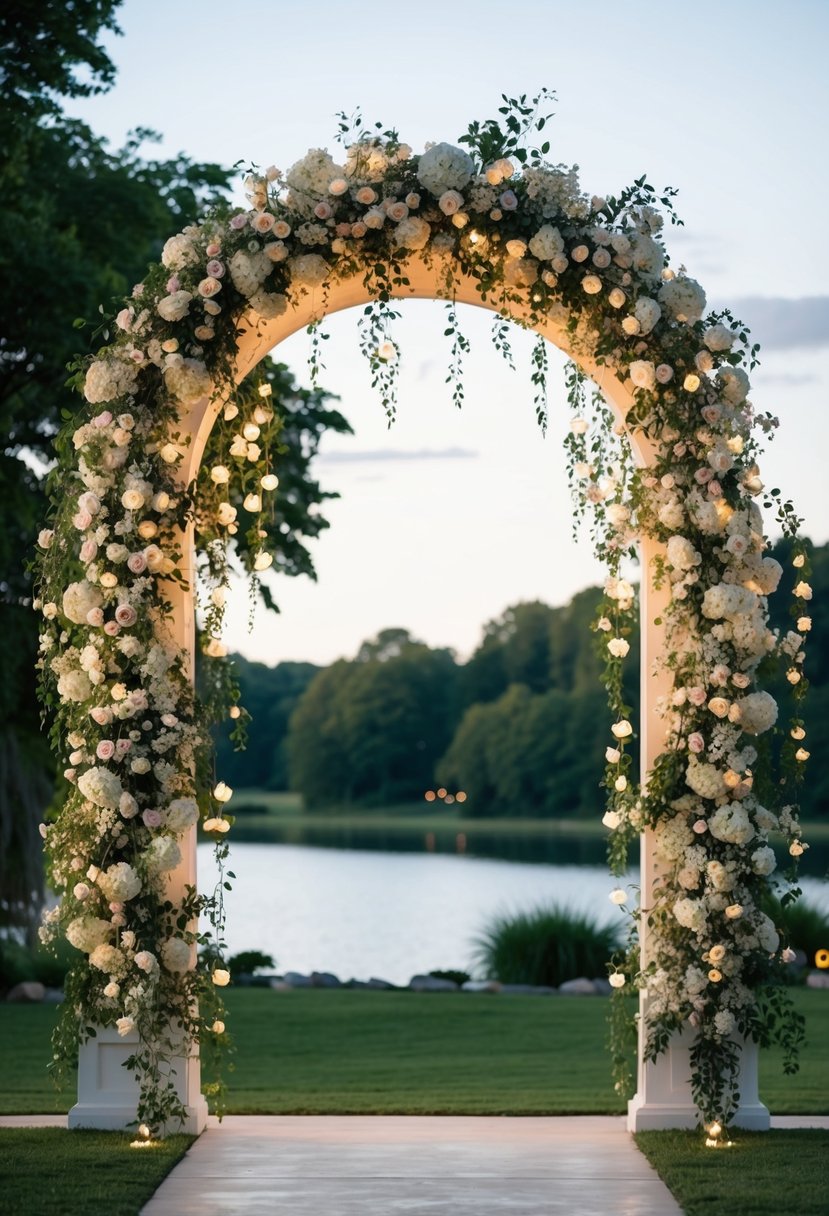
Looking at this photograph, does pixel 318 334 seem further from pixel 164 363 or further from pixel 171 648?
pixel 171 648

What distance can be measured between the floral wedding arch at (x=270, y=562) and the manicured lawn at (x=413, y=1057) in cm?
139

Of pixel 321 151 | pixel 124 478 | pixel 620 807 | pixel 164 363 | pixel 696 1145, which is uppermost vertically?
pixel 321 151

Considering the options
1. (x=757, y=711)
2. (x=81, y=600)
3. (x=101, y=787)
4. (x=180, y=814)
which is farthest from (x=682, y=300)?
(x=101, y=787)

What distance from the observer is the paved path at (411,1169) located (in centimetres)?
542

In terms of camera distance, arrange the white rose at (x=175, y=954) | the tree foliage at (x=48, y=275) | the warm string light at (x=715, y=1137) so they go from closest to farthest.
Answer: the warm string light at (x=715, y=1137) → the white rose at (x=175, y=954) → the tree foliage at (x=48, y=275)

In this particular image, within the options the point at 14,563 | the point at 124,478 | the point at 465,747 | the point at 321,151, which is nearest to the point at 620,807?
the point at 124,478

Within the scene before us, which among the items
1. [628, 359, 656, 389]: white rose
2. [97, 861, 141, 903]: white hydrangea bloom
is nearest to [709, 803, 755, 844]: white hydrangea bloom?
[628, 359, 656, 389]: white rose

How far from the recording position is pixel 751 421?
680 cm

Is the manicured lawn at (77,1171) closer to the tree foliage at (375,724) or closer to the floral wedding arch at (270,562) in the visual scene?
the floral wedding arch at (270,562)

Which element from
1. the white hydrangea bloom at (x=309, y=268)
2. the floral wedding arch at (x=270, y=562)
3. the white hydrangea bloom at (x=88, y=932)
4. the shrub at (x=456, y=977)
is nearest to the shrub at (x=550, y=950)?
the shrub at (x=456, y=977)

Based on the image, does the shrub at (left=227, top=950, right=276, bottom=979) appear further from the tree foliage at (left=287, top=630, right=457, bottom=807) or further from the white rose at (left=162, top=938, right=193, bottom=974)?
the tree foliage at (left=287, top=630, right=457, bottom=807)

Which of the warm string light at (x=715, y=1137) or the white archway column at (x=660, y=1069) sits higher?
the white archway column at (x=660, y=1069)

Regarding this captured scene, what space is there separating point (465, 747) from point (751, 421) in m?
51.2

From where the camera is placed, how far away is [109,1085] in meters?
6.68
